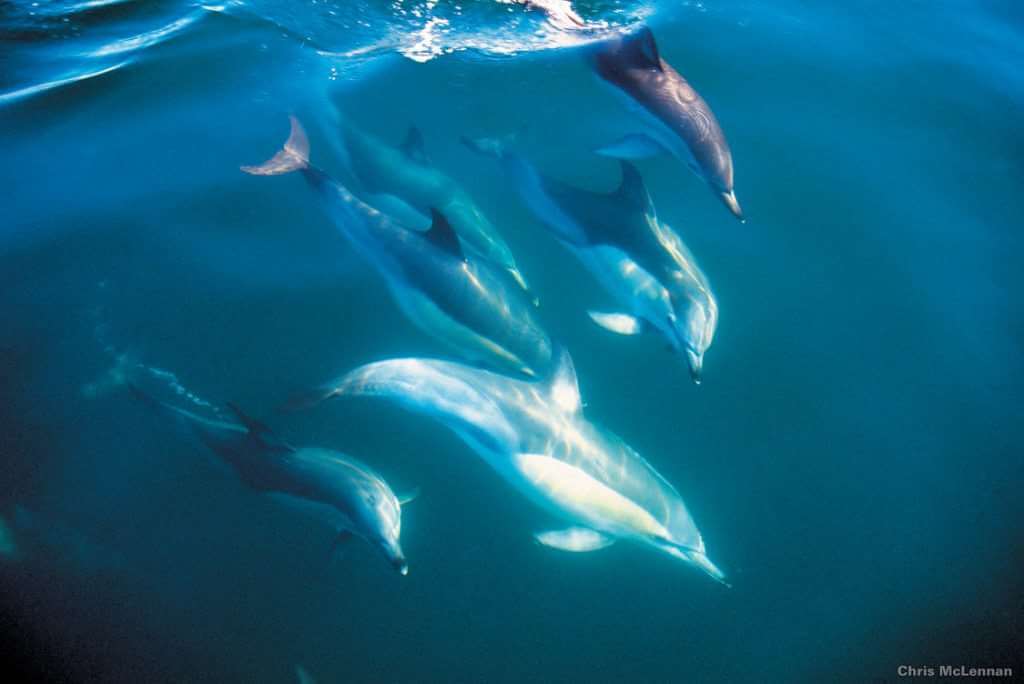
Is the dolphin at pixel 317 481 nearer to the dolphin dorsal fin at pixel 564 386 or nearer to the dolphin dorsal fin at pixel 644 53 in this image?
the dolphin dorsal fin at pixel 564 386

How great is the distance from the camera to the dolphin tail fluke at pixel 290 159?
18.4 ft

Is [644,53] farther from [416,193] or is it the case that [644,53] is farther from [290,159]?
[290,159]

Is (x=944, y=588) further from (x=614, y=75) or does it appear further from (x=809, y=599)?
(x=614, y=75)

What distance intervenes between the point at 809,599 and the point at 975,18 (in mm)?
8891

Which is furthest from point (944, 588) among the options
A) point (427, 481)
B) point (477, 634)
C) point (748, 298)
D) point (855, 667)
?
point (427, 481)

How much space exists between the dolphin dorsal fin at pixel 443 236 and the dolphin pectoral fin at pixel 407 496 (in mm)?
1794

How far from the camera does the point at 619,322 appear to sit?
4.94 m

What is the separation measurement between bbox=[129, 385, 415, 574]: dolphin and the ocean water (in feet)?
1.12

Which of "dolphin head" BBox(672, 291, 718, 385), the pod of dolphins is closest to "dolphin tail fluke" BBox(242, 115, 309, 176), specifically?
the pod of dolphins

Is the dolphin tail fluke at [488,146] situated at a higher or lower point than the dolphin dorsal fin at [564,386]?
higher

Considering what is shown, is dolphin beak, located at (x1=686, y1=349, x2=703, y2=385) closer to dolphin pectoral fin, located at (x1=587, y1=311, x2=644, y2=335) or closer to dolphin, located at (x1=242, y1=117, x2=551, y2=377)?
dolphin pectoral fin, located at (x1=587, y1=311, x2=644, y2=335)

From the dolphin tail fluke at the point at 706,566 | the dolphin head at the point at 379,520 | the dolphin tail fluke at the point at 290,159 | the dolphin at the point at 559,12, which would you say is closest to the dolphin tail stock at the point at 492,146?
the dolphin tail fluke at the point at 290,159

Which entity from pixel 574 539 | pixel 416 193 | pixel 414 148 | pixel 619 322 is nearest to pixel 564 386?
pixel 619 322

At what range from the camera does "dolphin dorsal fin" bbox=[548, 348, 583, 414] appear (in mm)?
4250
